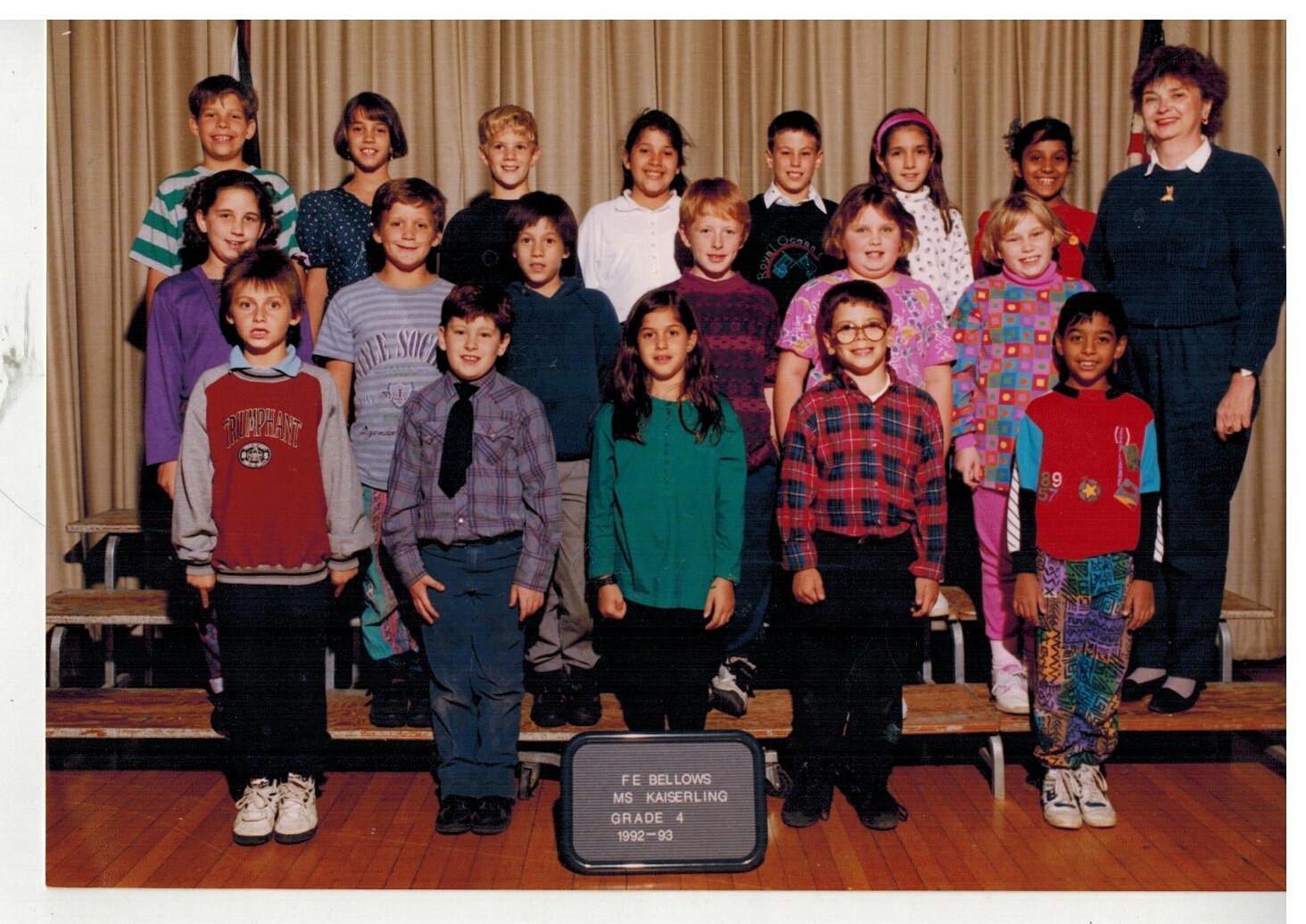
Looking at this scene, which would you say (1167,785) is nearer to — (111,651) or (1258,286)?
(1258,286)

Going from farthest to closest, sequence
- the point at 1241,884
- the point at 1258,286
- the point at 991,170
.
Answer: the point at 991,170 → the point at 1258,286 → the point at 1241,884

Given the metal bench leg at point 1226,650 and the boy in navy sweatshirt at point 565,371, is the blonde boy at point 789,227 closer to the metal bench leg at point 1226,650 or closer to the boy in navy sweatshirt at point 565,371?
the boy in navy sweatshirt at point 565,371

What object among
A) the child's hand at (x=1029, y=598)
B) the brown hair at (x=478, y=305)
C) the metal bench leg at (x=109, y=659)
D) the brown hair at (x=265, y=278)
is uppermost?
the brown hair at (x=265, y=278)

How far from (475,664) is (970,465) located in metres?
1.41

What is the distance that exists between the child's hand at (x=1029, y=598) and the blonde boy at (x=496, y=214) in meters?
1.51

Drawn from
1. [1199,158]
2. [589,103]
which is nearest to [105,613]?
[589,103]

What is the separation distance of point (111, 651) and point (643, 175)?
6.55ft

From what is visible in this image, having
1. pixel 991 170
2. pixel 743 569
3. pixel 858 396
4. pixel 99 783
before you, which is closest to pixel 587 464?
pixel 743 569

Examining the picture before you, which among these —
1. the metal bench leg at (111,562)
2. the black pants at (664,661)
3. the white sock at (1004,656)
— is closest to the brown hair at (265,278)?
the metal bench leg at (111,562)

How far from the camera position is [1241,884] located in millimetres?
2809

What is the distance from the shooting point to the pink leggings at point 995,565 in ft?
10.4

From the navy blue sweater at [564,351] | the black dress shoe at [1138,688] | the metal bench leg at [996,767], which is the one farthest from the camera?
the black dress shoe at [1138,688]

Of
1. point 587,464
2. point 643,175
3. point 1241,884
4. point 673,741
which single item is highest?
point 643,175

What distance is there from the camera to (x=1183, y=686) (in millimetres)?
3188
